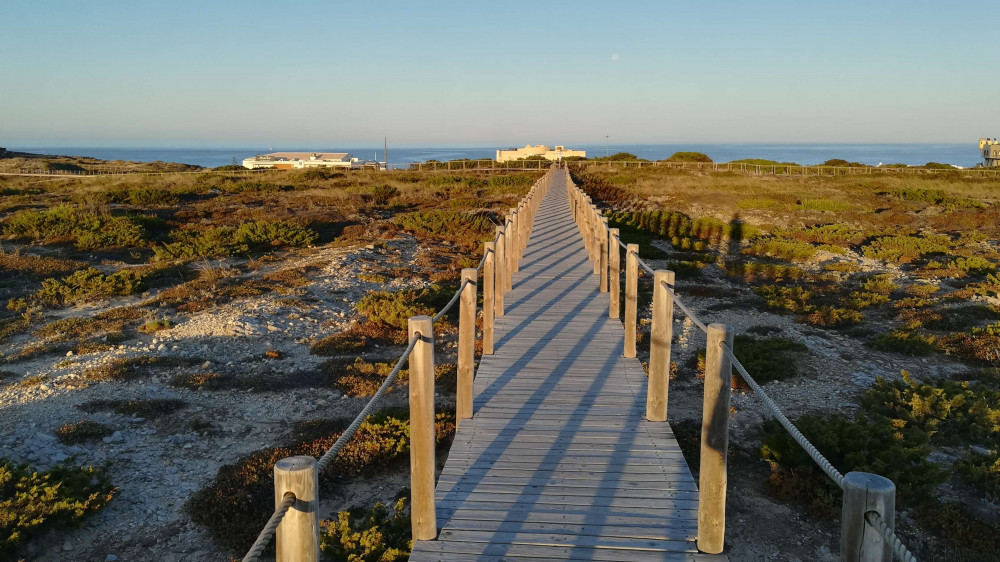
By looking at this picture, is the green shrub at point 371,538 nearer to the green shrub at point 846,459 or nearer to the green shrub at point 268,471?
the green shrub at point 268,471


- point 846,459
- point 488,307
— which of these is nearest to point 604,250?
point 488,307

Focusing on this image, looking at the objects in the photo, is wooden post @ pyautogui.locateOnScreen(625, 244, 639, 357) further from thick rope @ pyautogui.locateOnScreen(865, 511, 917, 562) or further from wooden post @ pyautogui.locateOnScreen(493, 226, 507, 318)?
thick rope @ pyautogui.locateOnScreen(865, 511, 917, 562)

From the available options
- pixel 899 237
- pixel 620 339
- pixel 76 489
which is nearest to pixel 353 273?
pixel 620 339

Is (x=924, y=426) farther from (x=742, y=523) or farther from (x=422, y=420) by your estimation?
(x=422, y=420)

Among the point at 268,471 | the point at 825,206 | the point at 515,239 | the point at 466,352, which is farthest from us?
the point at 825,206

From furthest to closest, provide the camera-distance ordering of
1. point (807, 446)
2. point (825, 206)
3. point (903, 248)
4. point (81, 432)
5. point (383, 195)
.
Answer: point (383, 195)
point (825, 206)
point (903, 248)
point (81, 432)
point (807, 446)

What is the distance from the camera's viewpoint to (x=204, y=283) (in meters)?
13.5

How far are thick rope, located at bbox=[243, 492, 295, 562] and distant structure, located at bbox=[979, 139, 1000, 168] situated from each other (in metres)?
81.9

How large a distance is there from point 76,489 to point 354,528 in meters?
2.39

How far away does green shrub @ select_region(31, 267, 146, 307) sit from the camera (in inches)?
479

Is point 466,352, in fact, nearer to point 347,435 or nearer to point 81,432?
point 347,435

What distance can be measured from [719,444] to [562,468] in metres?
1.45

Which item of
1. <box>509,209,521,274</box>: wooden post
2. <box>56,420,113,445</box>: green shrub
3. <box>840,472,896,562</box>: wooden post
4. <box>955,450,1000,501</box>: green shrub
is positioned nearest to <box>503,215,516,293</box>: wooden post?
<box>509,209,521,274</box>: wooden post

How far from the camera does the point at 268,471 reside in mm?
6004
